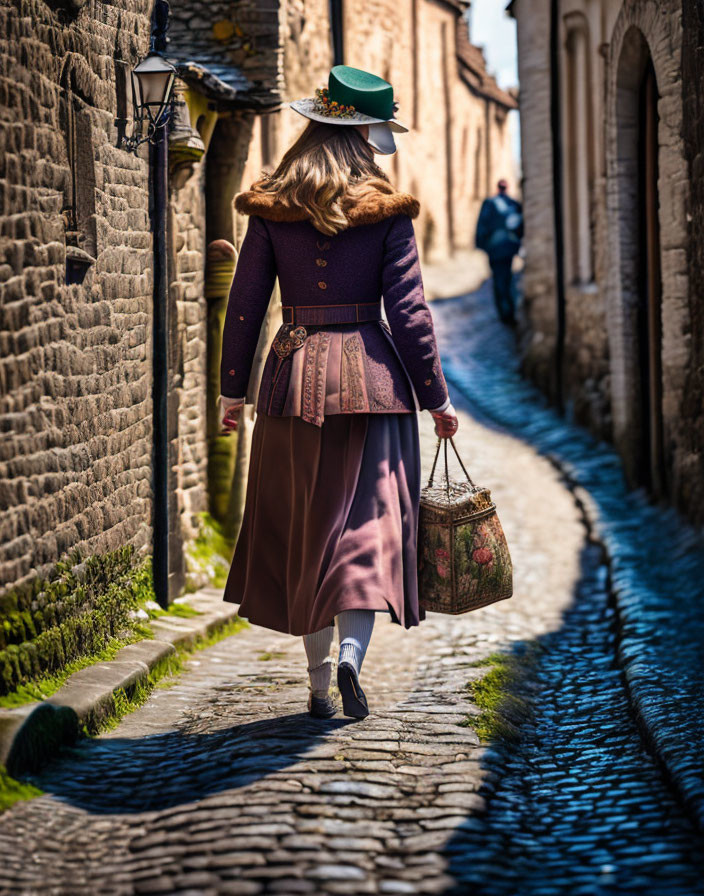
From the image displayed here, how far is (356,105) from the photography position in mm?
5109

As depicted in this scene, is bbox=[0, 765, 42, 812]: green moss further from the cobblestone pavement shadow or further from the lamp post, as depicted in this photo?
the lamp post

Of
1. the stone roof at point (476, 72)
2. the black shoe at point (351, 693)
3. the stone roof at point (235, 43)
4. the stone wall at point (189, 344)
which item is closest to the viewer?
the black shoe at point (351, 693)

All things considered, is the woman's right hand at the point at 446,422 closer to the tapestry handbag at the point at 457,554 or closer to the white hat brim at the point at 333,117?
the tapestry handbag at the point at 457,554

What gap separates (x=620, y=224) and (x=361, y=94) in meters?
5.64

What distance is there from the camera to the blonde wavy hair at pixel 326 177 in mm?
Answer: 4938

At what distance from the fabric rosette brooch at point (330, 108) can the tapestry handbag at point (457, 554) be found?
1.25 m

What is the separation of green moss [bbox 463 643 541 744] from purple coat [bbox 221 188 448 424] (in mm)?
1218

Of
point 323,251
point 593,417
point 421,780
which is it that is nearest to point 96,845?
point 421,780

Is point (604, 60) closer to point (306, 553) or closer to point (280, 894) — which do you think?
point (306, 553)

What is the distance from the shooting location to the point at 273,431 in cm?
512

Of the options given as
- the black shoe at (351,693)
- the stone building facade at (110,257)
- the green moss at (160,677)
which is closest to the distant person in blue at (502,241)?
the stone building facade at (110,257)

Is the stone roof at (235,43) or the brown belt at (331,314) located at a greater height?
the stone roof at (235,43)

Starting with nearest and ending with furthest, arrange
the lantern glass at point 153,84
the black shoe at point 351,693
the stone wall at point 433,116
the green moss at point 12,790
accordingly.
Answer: the green moss at point 12,790 < the black shoe at point 351,693 < the lantern glass at point 153,84 < the stone wall at point 433,116

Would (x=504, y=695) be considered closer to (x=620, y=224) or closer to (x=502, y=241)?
(x=620, y=224)
